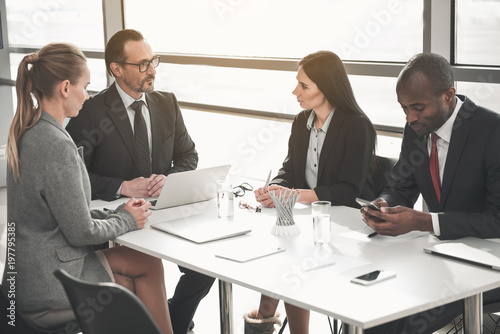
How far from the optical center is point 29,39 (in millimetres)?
7023

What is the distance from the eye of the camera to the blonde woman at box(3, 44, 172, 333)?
7.41 ft

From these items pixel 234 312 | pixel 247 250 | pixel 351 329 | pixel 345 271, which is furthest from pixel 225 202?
pixel 234 312

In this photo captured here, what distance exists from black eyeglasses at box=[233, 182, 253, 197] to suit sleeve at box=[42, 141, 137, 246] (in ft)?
2.98

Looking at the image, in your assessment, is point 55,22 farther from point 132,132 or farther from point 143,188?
point 143,188

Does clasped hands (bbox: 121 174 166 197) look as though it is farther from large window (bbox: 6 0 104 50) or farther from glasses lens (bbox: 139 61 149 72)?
large window (bbox: 6 0 104 50)

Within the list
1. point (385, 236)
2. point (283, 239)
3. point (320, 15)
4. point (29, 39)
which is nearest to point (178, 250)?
point (283, 239)

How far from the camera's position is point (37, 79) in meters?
2.37

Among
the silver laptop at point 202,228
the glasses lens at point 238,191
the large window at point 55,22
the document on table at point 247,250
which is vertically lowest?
the glasses lens at point 238,191

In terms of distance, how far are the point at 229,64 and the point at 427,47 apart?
1.64m

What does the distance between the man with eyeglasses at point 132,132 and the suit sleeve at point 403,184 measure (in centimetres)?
100

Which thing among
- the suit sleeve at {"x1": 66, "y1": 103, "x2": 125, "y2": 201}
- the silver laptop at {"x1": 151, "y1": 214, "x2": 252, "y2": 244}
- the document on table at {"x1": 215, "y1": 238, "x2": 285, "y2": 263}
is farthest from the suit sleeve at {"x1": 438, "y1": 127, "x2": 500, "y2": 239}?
the suit sleeve at {"x1": 66, "y1": 103, "x2": 125, "y2": 201}

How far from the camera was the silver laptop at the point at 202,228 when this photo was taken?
7.88 ft

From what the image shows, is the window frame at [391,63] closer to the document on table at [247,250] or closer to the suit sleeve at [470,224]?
the suit sleeve at [470,224]

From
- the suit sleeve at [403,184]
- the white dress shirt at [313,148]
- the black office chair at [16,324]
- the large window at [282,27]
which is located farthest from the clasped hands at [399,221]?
the large window at [282,27]
